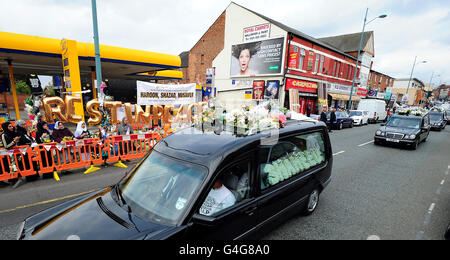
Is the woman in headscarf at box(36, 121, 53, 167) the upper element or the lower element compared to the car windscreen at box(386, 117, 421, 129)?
lower

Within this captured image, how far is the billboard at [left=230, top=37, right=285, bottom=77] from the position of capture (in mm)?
18875

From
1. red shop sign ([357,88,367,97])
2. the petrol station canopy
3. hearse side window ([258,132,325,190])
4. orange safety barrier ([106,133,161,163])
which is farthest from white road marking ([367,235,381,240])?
red shop sign ([357,88,367,97])

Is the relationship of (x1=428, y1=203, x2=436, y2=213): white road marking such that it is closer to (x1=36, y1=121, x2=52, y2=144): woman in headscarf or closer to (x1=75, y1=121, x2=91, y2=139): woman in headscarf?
(x1=75, y1=121, x2=91, y2=139): woman in headscarf

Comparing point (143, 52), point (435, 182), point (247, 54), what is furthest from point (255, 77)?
point (435, 182)

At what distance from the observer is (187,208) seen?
2176mm

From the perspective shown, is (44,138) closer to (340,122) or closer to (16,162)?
(16,162)

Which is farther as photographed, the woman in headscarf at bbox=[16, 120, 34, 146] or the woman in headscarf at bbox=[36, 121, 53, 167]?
the woman in headscarf at bbox=[36, 121, 53, 167]

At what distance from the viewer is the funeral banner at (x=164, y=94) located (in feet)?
29.0

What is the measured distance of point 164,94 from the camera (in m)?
9.44

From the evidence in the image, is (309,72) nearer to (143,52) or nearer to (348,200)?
(143,52)

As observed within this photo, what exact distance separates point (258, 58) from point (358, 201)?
17670mm

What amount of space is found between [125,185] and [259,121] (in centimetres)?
222

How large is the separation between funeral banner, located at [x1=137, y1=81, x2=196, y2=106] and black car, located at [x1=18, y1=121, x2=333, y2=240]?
638 centimetres
